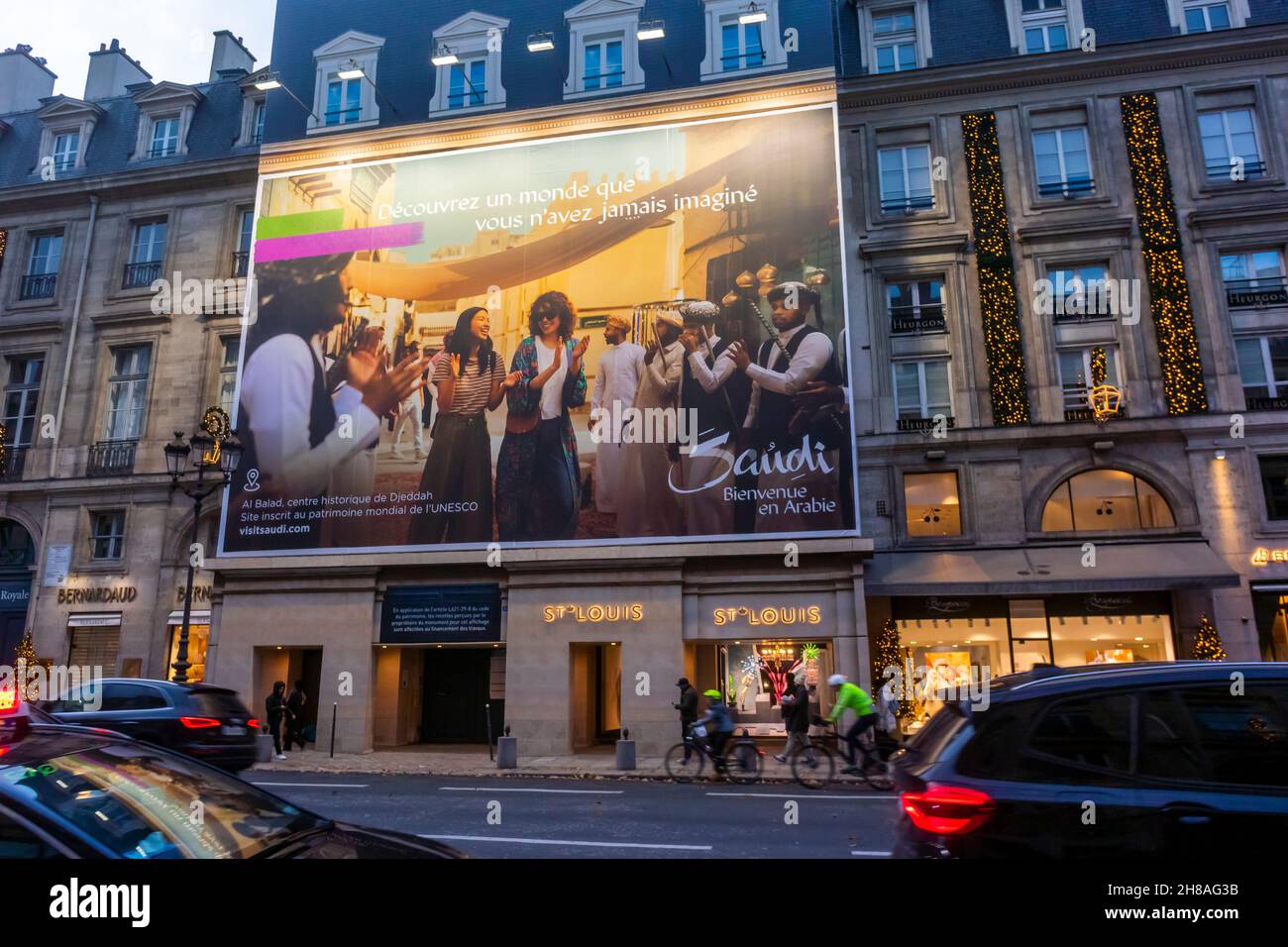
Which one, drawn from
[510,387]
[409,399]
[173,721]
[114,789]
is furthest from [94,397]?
[114,789]

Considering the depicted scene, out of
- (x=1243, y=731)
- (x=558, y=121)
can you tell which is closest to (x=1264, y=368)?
(x=558, y=121)

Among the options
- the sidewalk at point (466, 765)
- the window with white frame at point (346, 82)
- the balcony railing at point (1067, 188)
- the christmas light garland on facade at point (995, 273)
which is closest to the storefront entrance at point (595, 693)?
the sidewalk at point (466, 765)

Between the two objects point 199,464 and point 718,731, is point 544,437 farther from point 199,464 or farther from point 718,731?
point 718,731

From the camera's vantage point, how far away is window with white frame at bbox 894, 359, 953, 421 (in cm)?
2062

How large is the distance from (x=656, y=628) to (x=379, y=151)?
16113mm

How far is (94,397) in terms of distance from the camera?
24.9 m

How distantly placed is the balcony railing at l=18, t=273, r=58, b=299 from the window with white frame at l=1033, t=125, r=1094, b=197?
30.7 metres

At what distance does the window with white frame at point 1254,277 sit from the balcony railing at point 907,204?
728 cm

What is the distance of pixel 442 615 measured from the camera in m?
20.4

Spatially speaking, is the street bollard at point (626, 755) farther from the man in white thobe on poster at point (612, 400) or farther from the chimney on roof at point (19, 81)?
the chimney on roof at point (19, 81)

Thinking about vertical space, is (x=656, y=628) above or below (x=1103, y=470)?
below

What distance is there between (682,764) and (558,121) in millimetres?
17428

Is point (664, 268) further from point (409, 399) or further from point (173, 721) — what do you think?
point (173, 721)
